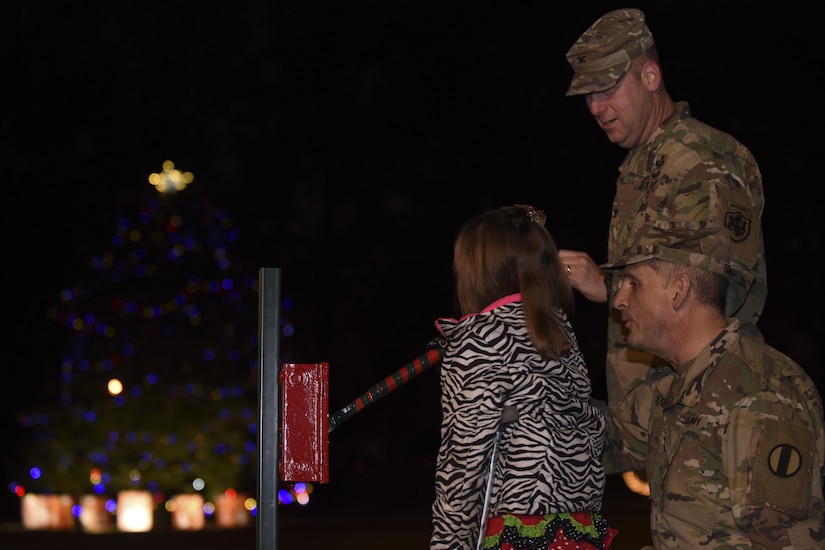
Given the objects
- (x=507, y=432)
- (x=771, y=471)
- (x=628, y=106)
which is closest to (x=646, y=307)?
(x=771, y=471)

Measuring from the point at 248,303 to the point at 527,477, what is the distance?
18.1ft

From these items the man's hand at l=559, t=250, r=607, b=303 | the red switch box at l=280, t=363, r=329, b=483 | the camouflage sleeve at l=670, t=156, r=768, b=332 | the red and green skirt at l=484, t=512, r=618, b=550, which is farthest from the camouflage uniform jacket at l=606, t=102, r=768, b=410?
the red switch box at l=280, t=363, r=329, b=483

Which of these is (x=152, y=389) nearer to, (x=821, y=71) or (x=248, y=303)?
(x=248, y=303)

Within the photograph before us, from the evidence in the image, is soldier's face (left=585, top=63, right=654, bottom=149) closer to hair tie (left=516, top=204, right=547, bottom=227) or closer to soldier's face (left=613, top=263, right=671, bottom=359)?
Result: hair tie (left=516, top=204, right=547, bottom=227)

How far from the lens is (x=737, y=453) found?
2.02 meters

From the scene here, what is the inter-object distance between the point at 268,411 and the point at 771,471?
1013mm

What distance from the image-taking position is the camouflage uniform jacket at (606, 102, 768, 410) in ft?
8.91

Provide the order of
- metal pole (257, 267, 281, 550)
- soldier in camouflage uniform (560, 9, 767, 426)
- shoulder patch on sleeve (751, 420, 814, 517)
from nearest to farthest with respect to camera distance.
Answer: shoulder patch on sleeve (751, 420, 814, 517), metal pole (257, 267, 281, 550), soldier in camouflage uniform (560, 9, 767, 426)

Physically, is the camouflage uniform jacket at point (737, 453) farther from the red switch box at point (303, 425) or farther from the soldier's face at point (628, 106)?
the soldier's face at point (628, 106)

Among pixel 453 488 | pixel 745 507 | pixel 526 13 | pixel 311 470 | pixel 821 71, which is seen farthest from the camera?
pixel 526 13

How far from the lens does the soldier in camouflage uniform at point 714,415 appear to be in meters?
1.98

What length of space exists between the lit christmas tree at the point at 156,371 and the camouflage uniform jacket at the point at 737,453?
5.67 m

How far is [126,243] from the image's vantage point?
309 inches

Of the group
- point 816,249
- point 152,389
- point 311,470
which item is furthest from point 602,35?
point 816,249
